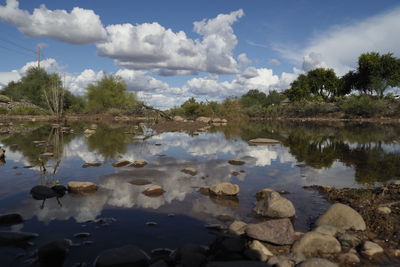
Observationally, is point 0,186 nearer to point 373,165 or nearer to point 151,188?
point 151,188

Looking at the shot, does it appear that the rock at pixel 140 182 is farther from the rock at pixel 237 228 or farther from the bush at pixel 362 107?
the bush at pixel 362 107

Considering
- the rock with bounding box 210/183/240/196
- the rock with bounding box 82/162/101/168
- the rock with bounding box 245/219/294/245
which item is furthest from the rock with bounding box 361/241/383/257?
the rock with bounding box 82/162/101/168

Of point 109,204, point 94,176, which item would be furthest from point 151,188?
point 94,176

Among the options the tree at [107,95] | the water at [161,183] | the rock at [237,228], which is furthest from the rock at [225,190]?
the tree at [107,95]

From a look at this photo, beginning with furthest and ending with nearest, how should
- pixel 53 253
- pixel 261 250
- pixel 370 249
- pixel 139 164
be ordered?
pixel 139 164
pixel 370 249
pixel 261 250
pixel 53 253

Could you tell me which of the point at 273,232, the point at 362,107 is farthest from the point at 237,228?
the point at 362,107

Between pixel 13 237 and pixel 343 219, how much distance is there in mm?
7596

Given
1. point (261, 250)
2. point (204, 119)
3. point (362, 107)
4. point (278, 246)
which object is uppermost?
point (362, 107)

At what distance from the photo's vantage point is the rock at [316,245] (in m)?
5.87

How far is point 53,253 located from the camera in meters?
5.54

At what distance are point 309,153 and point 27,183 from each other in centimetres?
1668

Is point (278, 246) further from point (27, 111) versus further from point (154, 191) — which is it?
point (27, 111)

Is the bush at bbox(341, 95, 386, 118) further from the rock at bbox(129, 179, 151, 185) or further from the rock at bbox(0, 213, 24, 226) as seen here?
the rock at bbox(0, 213, 24, 226)

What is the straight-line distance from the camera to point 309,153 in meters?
19.8
